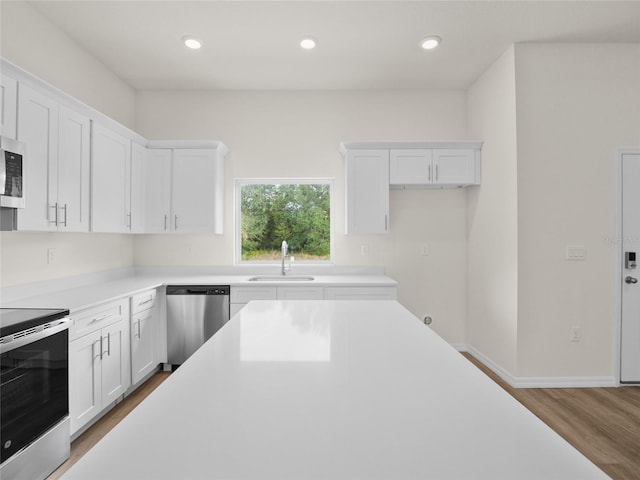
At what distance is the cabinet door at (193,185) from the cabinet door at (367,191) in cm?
137

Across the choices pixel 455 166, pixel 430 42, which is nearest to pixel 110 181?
pixel 430 42

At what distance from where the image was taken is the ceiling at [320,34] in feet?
8.66

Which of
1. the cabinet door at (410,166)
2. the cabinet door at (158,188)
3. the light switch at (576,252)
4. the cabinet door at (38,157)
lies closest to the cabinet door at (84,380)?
the cabinet door at (38,157)

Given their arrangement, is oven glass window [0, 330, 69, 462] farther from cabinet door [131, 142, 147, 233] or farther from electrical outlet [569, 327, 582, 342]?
electrical outlet [569, 327, 582, 342]

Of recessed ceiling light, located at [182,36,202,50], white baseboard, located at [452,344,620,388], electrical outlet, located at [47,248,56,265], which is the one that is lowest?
white baseboard, located at [452,344,620,388]

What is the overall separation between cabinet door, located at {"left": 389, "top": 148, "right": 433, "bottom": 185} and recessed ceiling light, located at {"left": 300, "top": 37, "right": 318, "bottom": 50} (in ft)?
4.03

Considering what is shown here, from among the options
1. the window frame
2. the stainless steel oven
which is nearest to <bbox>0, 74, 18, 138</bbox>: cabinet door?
the stainless steel oven

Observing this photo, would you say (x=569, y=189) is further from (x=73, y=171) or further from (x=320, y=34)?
(x=73, y=171)

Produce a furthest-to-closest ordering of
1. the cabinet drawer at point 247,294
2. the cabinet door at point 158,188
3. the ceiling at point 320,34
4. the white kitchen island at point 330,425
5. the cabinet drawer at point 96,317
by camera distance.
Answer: the cabinet door at point 158,188 → the cabinet drawer at point 247,294 → the ceiling at point 320,34 → the cabinet drawer at point 96,317 → the white kitchen island at point 330,425

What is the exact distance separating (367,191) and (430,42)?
4.58 feet

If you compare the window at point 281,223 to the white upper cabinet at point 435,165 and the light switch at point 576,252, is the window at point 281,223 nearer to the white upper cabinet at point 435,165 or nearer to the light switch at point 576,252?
the white upper cabinet at point 435,165

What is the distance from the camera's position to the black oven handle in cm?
165

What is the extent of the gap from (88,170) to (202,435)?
2.70 meters

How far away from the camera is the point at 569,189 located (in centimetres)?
312
